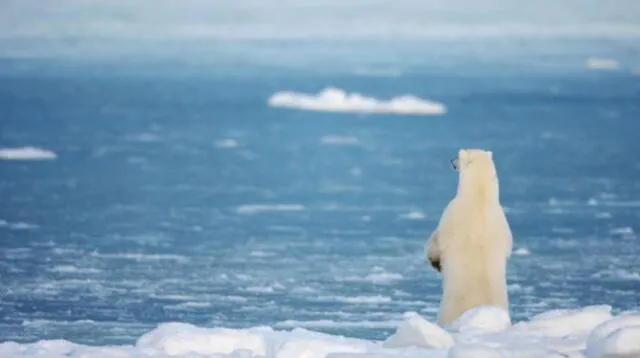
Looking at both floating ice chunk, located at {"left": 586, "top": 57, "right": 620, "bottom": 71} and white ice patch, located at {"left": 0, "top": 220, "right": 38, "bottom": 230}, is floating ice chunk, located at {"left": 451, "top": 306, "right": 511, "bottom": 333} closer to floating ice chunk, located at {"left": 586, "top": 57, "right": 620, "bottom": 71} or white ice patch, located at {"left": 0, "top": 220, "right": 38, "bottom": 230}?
white ice patch, located at {"left": 0, "top": 220, "right": 38, "bottom": 230}

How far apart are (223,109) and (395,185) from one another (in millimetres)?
8233

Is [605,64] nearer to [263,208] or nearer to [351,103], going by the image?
[351,103]

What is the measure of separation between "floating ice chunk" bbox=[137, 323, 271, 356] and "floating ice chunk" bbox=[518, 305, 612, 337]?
74 centimetres

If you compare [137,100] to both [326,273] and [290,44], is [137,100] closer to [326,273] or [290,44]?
[290,44]

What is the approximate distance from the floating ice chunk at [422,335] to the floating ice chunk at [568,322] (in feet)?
0.95

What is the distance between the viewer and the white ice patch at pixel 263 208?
11151 mm

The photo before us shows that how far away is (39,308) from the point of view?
7180 millimetres

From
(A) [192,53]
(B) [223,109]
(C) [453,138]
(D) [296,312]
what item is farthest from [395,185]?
(A) [192,53]

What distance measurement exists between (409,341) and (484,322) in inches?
13.2

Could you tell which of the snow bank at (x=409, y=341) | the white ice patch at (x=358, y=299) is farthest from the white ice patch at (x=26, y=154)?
the snow bank at (x=409, y=341)

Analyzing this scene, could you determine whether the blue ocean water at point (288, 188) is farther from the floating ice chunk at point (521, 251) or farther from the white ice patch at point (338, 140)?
the white ice patch at point (338, 140)

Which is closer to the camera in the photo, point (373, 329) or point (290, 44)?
point (373, 329)

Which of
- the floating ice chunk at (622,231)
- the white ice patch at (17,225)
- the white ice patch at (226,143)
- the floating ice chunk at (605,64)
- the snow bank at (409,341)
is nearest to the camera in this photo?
the snow bank at (409,341)

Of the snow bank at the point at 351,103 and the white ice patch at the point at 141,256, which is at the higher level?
the snow bank at the point at 351,103
